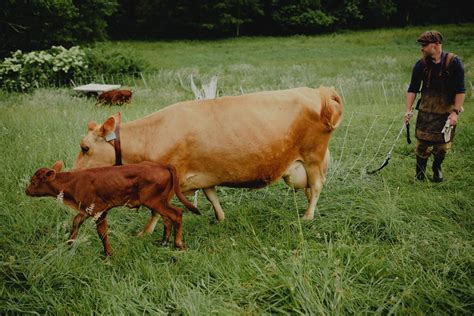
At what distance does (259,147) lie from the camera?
4.38 metres

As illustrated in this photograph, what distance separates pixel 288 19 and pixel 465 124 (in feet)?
114

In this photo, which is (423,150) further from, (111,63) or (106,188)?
(111,63)

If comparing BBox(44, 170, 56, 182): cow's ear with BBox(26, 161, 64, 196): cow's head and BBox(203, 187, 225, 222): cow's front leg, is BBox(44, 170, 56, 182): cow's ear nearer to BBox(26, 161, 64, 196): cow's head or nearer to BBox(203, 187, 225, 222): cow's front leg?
BBox(26, 161, 64, 196): cow's head

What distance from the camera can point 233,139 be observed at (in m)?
4.30

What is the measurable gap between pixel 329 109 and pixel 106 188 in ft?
8.63

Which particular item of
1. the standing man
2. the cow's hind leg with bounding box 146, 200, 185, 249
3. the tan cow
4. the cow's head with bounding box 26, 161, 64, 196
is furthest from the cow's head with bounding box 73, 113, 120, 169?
the standing man

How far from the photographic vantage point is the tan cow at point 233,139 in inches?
164

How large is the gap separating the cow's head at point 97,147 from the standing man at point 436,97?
3.97m

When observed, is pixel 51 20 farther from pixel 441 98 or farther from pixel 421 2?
pixel 421 2

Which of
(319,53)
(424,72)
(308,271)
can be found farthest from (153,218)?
(319,53)

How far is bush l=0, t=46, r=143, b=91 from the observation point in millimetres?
15188

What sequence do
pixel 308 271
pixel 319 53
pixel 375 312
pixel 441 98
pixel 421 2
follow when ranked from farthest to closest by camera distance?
1. pixel 421 2
2. pixel 319 53
3. pixel 441 98
4. pixel 308 271
5. pixel 375 312

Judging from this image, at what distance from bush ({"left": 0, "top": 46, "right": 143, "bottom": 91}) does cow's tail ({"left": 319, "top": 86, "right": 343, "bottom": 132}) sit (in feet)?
42.4

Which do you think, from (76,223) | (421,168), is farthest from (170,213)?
(421,168)
